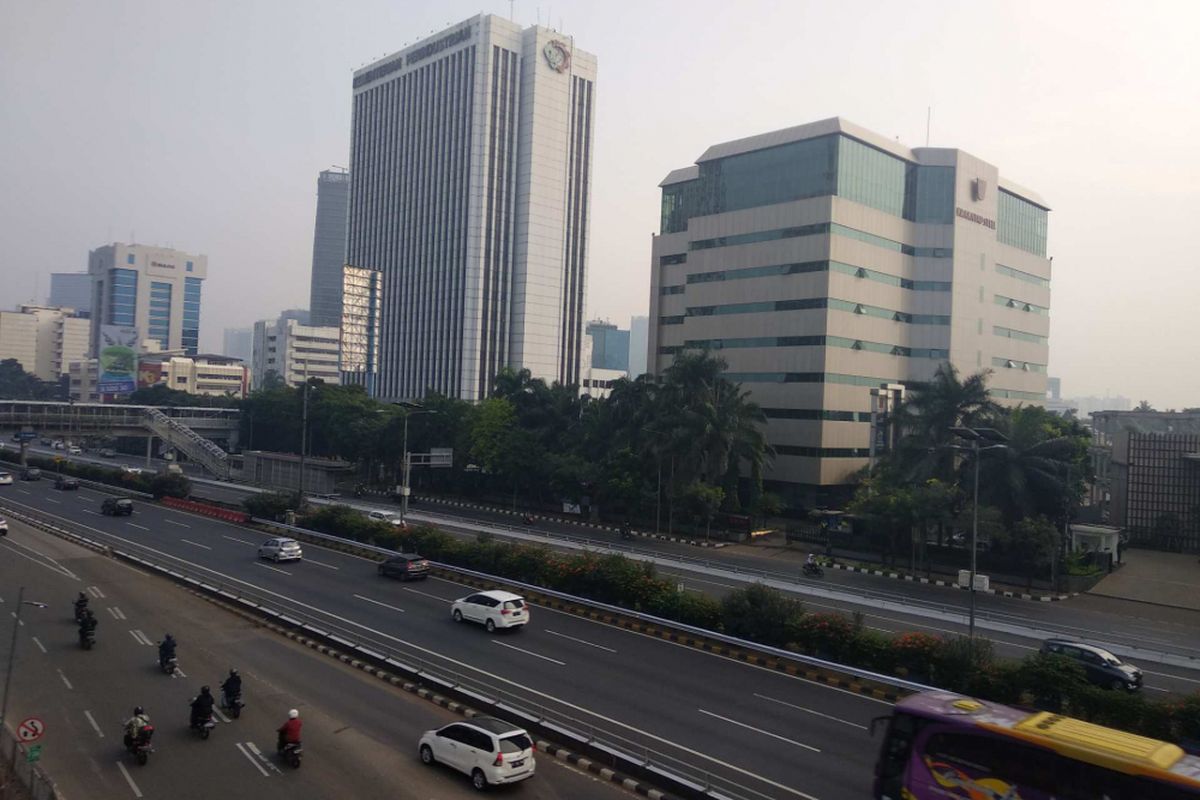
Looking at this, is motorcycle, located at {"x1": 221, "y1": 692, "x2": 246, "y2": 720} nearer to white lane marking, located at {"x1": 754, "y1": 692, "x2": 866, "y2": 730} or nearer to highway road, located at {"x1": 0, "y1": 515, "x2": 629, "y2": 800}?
highway road, located at {"x1": 0, "y1": 515, "x2": 629, "y2": 800}

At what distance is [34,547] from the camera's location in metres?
47.1

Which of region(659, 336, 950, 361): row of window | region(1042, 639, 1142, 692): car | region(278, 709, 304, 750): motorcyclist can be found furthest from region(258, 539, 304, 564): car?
region(1042, 639, 1142, 692): car

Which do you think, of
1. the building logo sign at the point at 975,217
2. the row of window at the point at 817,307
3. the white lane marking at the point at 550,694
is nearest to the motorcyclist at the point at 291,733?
the white lane marking at the point at 550,694

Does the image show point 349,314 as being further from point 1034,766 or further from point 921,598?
point 1034,766

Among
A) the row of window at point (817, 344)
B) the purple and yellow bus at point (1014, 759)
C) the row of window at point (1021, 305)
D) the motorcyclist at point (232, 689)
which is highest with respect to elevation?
the row of window at point (1021, 305)

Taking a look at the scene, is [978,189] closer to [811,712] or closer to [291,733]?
[811,712]

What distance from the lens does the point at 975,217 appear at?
81188 millimetres

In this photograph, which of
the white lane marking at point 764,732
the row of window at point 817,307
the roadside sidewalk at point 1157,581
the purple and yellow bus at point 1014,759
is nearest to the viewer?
the purple and yellow bus at point 1014,759

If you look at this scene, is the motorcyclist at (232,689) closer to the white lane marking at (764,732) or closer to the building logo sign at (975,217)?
the white lane marking at (764,732)

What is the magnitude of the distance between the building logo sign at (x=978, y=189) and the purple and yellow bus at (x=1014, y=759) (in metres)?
75.9

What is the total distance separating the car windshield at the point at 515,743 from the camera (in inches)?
705

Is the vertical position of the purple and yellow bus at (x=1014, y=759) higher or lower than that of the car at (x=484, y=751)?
higher

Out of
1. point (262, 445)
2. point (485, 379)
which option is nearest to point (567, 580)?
point (262, 445)

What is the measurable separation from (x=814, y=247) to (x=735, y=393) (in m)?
17.3
